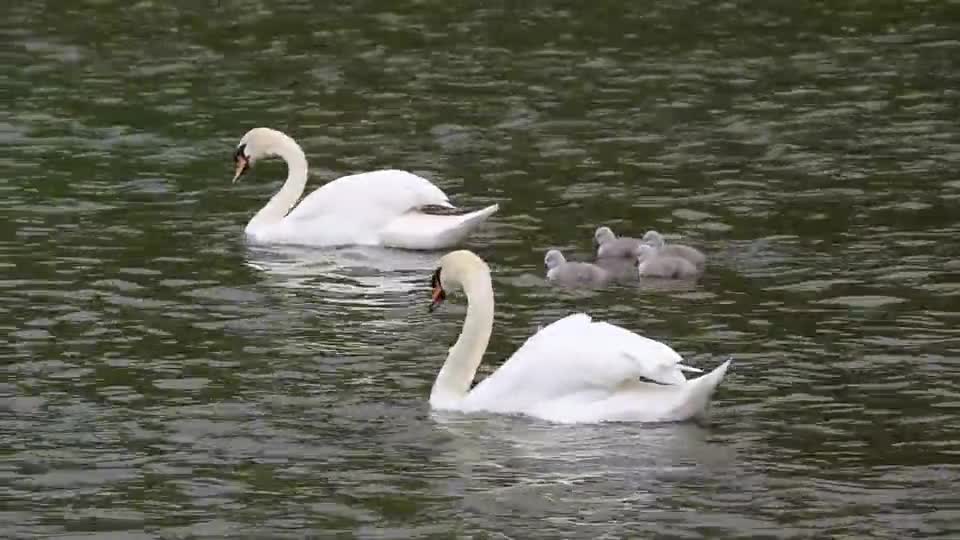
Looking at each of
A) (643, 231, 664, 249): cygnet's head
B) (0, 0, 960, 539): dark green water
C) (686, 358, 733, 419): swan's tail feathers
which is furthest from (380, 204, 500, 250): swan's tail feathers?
(686, 358, 733, 419): swan's tail feathers

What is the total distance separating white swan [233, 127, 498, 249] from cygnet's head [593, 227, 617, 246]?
114 cm

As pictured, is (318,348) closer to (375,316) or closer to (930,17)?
(375,316)

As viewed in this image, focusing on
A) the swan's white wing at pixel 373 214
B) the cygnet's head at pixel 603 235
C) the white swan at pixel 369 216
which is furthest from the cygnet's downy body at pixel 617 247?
the swan's white wing at pixel 373 214

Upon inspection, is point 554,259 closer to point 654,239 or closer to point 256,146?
point 654,239

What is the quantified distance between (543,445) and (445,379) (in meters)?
0.96

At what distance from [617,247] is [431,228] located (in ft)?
5.95

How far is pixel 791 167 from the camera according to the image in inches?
747

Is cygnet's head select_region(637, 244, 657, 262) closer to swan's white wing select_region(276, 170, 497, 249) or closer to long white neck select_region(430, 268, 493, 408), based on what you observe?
swan's white wing select_region(276, 170, 497, 249)

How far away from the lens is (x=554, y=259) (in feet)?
51.8

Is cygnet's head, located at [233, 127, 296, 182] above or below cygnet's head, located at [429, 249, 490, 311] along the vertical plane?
above

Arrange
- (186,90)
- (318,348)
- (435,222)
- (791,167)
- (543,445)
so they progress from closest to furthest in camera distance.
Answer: (543,445) < (318,348) < (435,222) < (791,167) < (186,90)

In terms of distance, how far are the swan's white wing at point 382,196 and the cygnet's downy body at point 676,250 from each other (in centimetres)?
201

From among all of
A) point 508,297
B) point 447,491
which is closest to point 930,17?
point 508,297

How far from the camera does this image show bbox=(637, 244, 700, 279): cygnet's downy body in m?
15.5
